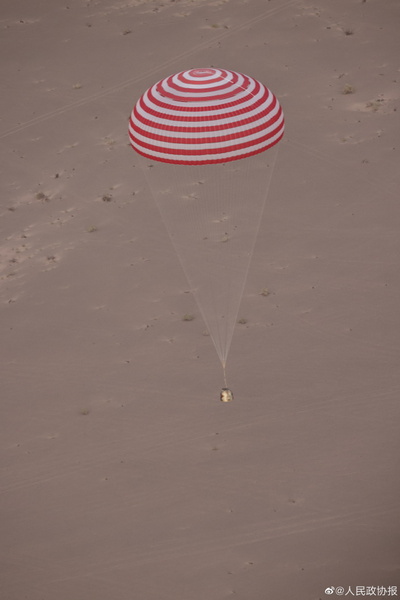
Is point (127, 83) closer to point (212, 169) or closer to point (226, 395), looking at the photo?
point (212, 169)

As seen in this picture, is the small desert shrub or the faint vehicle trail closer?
the small desert shrub

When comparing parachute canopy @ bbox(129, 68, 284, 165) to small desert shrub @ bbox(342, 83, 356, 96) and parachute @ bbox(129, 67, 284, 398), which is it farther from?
small desert shrub @ bbox(342, 83, 356, 96)

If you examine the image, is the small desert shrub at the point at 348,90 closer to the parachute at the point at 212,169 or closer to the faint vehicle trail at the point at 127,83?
the parachute at the point at 212,169

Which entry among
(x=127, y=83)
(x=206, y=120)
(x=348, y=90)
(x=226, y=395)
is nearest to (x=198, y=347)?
(x=226, y=395)

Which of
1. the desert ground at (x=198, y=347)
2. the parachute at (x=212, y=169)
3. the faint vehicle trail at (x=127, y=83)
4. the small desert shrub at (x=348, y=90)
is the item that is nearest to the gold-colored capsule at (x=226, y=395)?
the parachute at (x=212, y=169)

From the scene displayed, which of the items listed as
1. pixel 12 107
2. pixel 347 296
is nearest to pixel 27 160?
pixel 12 107

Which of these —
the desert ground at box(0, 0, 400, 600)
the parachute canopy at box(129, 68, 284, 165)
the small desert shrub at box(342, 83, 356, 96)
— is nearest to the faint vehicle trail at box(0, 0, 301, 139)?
the desert ground at box(0, 0, 400, 600)
